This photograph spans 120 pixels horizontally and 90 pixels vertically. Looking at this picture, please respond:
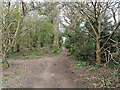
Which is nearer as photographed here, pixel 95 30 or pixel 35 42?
pixel 95 30

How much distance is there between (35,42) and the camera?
17078mm

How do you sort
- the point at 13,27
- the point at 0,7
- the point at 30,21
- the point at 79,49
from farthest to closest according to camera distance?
the point at 30,21 < the point at 13,27 < the point at 79,49 < the point at 0,7

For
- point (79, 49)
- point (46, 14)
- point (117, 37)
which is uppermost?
point (46, 14)

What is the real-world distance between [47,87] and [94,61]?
17.5 feet

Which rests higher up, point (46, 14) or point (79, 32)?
point (46, 14)

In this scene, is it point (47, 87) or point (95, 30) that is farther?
point (95, 30)

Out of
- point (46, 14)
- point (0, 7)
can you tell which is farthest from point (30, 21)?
point (0, 7)

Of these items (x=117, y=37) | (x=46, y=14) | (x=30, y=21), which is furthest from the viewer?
(x=46, y=14)

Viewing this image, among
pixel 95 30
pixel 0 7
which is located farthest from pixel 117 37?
pixel 0 7

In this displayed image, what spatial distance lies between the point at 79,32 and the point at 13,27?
25.9ft

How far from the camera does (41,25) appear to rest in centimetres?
1405

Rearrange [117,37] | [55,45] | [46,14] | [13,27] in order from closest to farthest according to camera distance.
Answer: [117,37], [13,27], [46,14], [55,45]

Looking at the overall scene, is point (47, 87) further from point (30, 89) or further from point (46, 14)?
point (46, 14)

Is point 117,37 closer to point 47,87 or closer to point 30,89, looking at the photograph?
point 47,87
